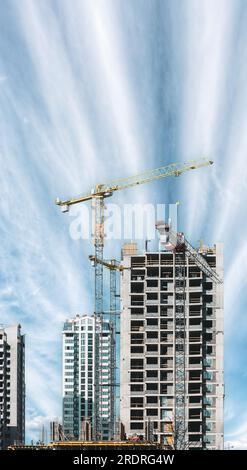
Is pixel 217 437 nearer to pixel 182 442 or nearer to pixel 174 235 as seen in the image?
pixel 182 442

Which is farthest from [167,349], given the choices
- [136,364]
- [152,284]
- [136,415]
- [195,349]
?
[136,415]

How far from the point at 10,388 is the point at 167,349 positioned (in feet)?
167

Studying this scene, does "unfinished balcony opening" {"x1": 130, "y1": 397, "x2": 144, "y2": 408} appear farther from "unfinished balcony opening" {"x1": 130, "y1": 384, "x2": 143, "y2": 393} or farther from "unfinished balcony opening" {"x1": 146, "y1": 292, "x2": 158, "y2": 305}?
"unfinished balcony opening" {"x1": 146, "y1": 292, "x2": 158, "y2": 305}

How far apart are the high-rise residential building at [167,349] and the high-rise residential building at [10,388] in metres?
45.4

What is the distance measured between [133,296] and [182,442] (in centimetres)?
2558

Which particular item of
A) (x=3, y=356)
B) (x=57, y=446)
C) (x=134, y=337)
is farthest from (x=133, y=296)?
(x=3, y=356)

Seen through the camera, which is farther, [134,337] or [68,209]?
[68,209]

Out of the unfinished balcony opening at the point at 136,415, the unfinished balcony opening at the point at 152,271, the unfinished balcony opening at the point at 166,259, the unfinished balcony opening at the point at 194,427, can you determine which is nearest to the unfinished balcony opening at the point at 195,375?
the unfinished balcony opening at the point at 194,427

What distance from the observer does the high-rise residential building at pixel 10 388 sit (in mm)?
191750

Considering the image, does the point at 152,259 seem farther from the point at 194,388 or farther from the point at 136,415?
the point at 136,415

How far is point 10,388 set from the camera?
19400cm

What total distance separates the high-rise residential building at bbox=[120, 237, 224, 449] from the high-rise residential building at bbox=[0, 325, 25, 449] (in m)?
45.4

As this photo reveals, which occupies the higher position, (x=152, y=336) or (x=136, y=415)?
(x=152, y=336)

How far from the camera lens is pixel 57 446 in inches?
5182
